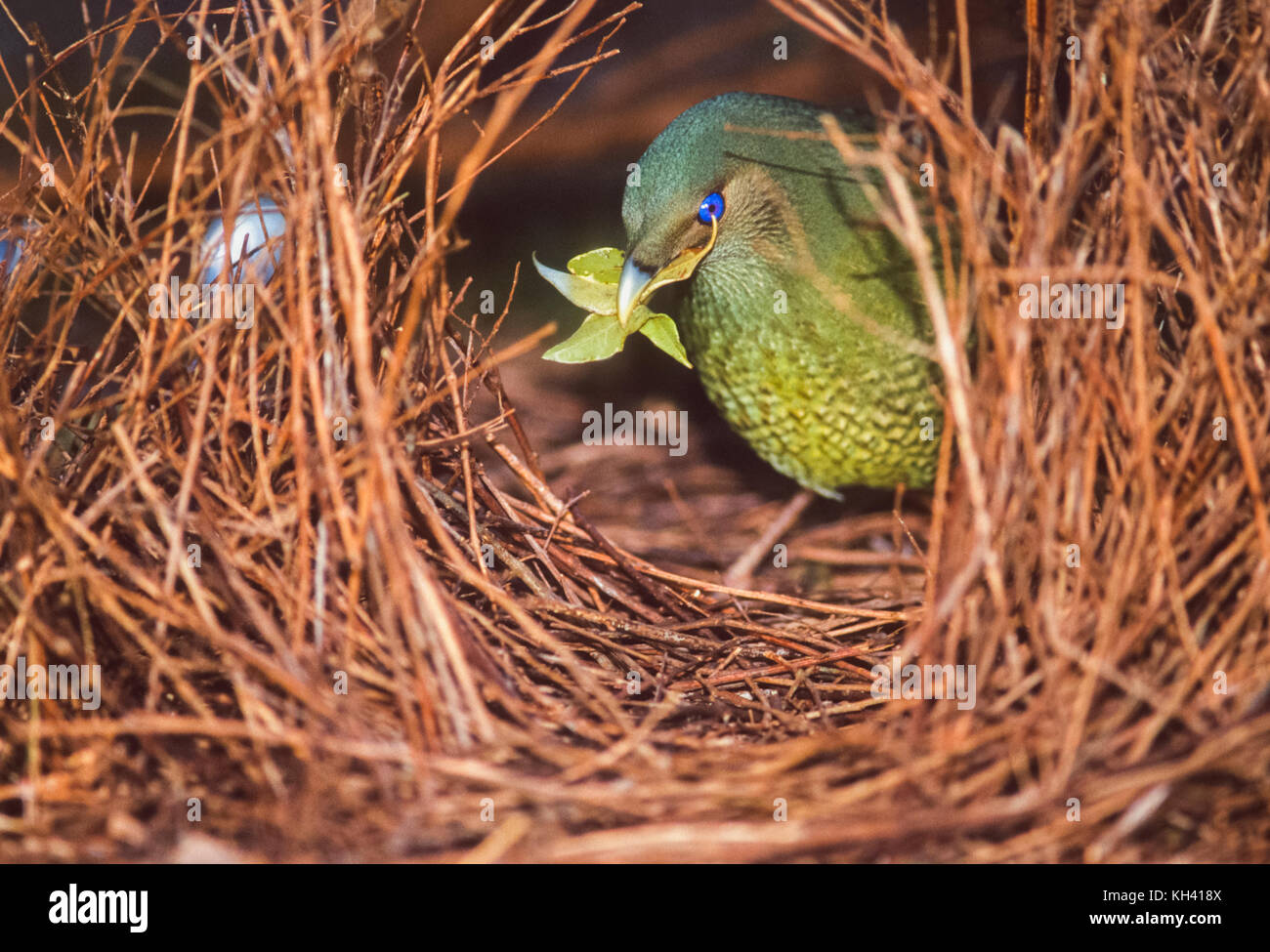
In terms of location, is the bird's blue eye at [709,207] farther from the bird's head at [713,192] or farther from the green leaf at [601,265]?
the green leaf at [601,265]

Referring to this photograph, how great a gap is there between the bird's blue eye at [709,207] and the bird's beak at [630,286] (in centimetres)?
17

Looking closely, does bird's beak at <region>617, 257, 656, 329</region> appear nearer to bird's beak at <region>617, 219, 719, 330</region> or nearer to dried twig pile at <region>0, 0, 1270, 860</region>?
bird's beak at <region>617, 219, 719, 330</region>

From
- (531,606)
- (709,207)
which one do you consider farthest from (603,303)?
(531,606)

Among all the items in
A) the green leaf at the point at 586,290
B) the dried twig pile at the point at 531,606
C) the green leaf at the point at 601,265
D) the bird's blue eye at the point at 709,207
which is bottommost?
the dried twig pile at the point at 531,606

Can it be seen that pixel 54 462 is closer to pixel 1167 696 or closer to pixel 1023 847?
pixel 1023 847

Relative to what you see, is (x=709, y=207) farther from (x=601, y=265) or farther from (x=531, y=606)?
(x=531, y=606)

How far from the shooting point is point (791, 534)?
2617 millimetres

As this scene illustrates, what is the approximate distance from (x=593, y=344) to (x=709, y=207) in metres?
0.35

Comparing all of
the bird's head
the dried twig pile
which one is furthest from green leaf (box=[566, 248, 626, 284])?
the dried twig pile

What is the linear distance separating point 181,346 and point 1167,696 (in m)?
1.39

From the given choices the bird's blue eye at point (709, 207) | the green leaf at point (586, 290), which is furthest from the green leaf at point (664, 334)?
the bird's blue eye at point (709, 207)

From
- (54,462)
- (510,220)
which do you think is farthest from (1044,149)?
(510,220)

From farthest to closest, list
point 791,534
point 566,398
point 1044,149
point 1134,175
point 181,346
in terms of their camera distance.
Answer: point 566,398, point 791,534, point 1044,149, point 181,346, point 1134,175

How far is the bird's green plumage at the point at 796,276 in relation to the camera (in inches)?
76.3
